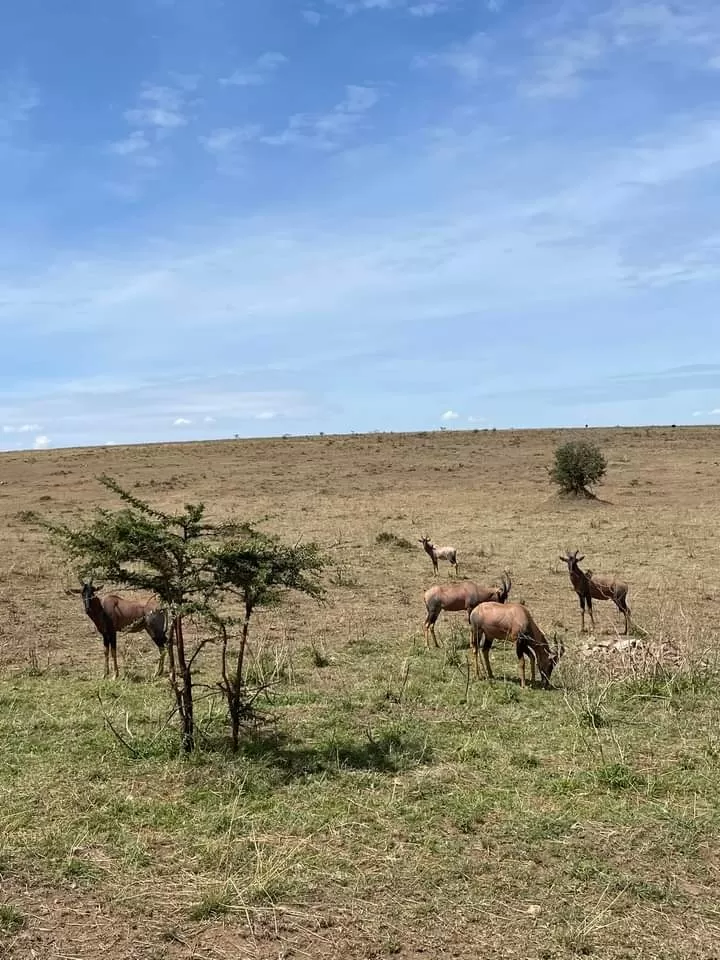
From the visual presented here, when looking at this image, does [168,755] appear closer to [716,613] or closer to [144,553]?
[144,553]

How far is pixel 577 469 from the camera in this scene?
30719mm

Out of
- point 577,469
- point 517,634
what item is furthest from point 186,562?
point 577,469

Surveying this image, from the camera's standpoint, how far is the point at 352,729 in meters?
8.50

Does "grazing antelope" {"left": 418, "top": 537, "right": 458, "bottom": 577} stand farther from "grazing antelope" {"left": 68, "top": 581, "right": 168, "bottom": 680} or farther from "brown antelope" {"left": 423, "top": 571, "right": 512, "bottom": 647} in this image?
"grazing antelope" {"left": 68, "top": 581, "right": 168, "bottom": 680}

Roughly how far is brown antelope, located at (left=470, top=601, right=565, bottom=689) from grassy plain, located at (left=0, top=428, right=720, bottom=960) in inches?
13.8

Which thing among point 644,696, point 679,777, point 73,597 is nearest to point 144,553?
point 679,777

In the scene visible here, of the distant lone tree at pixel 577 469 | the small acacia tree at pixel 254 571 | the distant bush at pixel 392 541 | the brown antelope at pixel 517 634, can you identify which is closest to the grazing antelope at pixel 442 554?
the distant bush at pixel 392 541

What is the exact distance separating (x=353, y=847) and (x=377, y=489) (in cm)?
3217

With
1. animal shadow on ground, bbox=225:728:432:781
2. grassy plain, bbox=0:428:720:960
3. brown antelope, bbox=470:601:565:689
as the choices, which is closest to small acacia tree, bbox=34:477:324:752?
animal shadow on ground, bbox=225:728:432:781

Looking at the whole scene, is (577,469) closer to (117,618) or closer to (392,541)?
(392,541)

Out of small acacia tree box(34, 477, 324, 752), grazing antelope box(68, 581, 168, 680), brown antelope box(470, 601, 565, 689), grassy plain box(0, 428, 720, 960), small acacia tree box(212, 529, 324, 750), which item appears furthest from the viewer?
grazing antelope box(68, 581, 168, 680)

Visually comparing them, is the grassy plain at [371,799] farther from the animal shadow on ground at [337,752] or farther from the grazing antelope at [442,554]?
the grazing antelope at [442,554]

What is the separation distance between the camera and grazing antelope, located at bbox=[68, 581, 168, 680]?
11.0 metres

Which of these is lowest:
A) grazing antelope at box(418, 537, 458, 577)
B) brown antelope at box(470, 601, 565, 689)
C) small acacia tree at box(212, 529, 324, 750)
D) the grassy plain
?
the grassy plain
